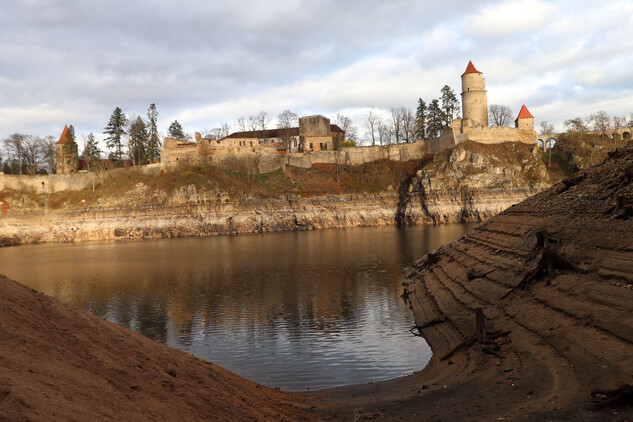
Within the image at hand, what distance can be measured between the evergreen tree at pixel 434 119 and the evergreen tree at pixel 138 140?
2678 inches

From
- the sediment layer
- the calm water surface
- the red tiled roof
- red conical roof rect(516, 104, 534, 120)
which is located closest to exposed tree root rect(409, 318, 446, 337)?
the calm water surface

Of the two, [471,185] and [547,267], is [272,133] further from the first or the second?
[547,267]

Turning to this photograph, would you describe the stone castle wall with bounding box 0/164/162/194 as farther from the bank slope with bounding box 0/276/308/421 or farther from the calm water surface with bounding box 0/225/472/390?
the bank slope with bounding box 0/276/308/421

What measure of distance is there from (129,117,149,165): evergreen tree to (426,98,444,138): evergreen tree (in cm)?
6802

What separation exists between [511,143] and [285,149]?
168 feet

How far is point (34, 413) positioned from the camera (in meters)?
5.48

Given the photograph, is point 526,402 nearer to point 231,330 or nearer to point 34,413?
point 34,413

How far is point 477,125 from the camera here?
311ft

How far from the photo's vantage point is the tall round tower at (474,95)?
3812 inches

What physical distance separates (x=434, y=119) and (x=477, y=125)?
17236 millimetres

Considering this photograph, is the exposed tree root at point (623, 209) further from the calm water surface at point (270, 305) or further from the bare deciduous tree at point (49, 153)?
the bare deciduous tree at point (49, 153)

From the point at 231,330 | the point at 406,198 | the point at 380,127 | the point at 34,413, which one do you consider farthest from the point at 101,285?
the point at 380,127

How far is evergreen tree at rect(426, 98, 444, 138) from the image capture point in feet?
362

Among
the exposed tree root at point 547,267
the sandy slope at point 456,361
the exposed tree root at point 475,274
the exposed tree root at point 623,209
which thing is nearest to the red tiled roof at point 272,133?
the exposed tree root at point 475,274
